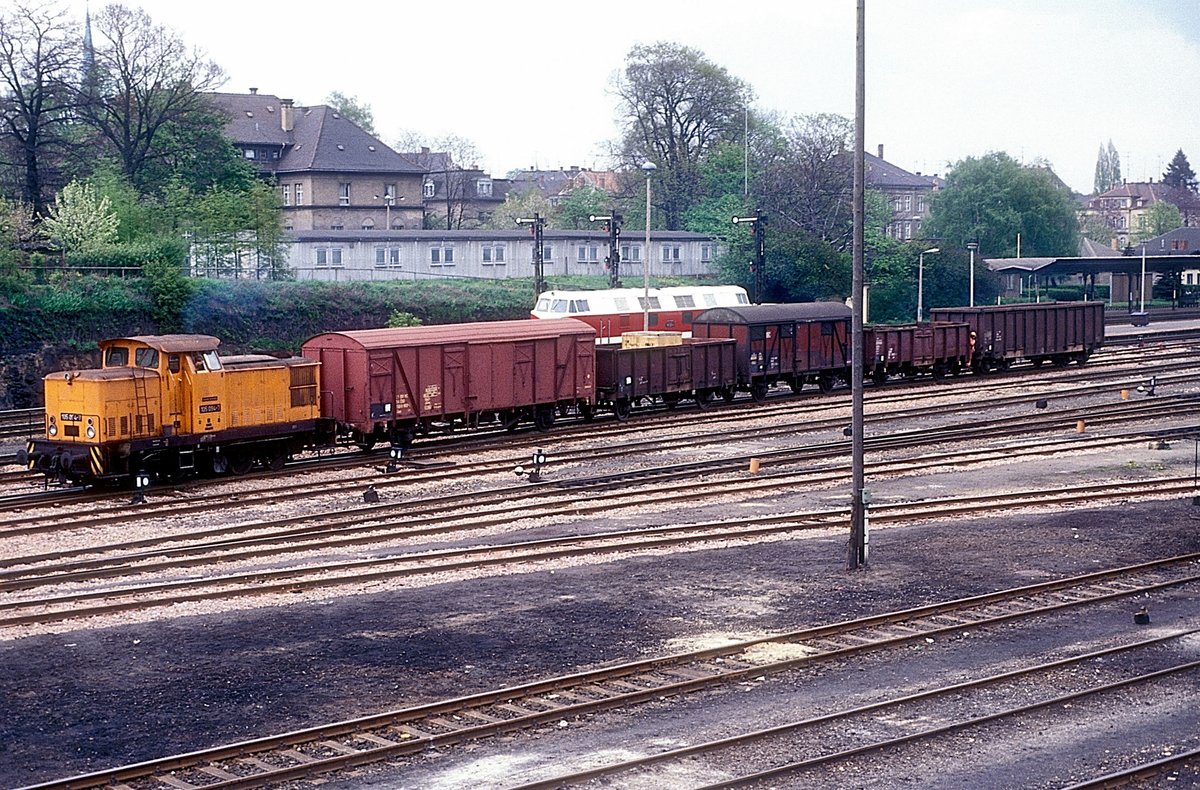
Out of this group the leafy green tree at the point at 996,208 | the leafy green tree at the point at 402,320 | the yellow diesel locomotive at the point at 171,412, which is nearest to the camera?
the yellow diesel locomotive at the point at 171,412

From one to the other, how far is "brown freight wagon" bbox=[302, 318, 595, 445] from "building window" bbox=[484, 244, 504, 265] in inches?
1455

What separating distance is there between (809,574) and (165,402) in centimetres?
1427

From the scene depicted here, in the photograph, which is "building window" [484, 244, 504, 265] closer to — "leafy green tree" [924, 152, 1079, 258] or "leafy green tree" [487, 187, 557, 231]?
"leafy green tree" [487, 187, 557, 231]

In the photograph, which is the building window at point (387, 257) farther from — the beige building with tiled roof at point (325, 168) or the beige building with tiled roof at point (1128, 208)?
the beige building with tiled roof at point (1128, 208)

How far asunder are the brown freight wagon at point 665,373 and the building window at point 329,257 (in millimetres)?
30404

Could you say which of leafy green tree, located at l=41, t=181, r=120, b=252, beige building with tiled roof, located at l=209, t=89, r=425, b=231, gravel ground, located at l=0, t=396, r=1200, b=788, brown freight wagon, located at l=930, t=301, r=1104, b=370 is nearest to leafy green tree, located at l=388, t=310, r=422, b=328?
leafy green tree, located at l=41, t=181, r=120, b=252

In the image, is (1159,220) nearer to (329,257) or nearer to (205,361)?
(329,257)

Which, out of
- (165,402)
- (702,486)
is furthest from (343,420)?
(702,486)

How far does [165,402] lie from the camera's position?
27281 mm

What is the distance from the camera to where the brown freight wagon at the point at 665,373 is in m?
38.1

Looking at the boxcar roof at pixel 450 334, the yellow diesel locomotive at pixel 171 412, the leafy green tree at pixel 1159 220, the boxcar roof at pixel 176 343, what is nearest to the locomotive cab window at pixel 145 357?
the yellow diesel locomotive at pixel 171 412

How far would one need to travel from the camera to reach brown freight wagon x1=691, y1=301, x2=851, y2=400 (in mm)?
42375

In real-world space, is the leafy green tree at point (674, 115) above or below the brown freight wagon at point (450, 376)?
above

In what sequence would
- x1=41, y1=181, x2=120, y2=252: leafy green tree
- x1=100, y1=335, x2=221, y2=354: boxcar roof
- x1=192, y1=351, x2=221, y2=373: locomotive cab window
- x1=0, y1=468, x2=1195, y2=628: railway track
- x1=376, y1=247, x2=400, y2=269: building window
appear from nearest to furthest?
1. x1=0, y1=468, x2=1195, y2=628: railway track
2. x1=100, y1=335, x2=221, y2=354: boxcar roof
3. x1=192, y1=351, x2=221, y2=373: locomotive cab window
4. x1=41, y1=181, x2=120, y2=252: leafy green tree
5. x1=376, y1=247, x2=400, y2=269: building window
